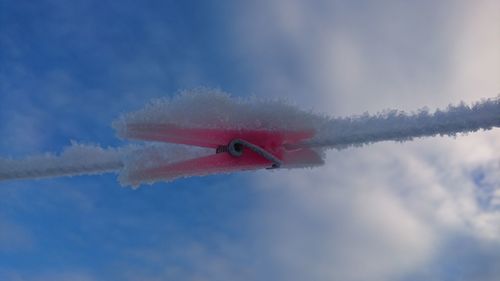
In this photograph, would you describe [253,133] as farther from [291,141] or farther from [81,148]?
[81,148]

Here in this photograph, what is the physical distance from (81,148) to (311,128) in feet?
3.44

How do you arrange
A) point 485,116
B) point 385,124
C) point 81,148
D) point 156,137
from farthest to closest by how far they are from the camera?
point 81,148
point 156,137
point 385,124
point 485,116

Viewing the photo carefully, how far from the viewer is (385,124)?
7.29 ft

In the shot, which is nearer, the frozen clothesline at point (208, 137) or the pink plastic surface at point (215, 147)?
the frozen clothesline at point (208, 137)

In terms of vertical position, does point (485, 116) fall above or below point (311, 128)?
below

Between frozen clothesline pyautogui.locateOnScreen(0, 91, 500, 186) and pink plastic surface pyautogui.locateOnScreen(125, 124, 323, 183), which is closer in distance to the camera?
frozen clothesline pyautogui.locateOnScreen(0, 91, 500, 186)

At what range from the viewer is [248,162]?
2.50 meters

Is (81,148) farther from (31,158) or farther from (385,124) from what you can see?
(385,124)

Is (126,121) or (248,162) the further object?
(248,162)

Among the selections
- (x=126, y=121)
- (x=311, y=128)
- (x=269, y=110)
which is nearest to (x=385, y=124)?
(x=311, y=128)

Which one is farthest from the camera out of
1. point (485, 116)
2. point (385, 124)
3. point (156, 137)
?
point (156, 137)

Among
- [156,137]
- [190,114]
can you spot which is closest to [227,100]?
[190,114]

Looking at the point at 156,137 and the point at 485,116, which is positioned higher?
the point at 156,137

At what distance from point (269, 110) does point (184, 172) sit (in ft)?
1.50
